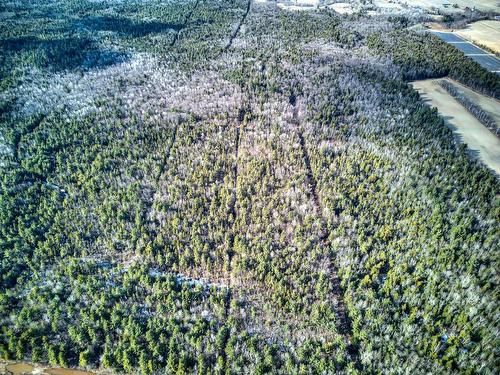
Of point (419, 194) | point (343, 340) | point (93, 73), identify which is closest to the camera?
point (343, 340)

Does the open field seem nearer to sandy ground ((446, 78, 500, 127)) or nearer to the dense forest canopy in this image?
the dense forest canopy

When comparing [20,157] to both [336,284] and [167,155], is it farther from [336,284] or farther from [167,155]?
[336,284]

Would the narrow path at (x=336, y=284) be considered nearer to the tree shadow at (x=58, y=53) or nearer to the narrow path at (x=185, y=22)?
the tree shadow at (x=58, y=53)

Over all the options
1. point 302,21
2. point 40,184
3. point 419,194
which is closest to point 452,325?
point 419,194

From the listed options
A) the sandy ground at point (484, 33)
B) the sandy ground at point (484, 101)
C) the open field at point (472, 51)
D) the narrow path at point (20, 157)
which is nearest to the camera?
the narrow path at point (20, 157)

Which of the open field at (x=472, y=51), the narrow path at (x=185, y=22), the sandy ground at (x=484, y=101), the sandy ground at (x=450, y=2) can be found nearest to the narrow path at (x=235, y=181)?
the sandy ground at (x=484, y=101)

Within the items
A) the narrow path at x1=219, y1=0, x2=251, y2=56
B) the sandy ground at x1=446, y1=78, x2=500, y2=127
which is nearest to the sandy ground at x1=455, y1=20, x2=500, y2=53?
the sandy ground at x1=446, y1=78, x2=500, y2=127

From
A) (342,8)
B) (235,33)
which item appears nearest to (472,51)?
(342,8)

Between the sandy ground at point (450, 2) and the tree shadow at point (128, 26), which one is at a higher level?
the sandy ground at point (450, 2)

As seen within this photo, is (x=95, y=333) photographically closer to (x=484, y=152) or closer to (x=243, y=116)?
(x=243, y=116)
